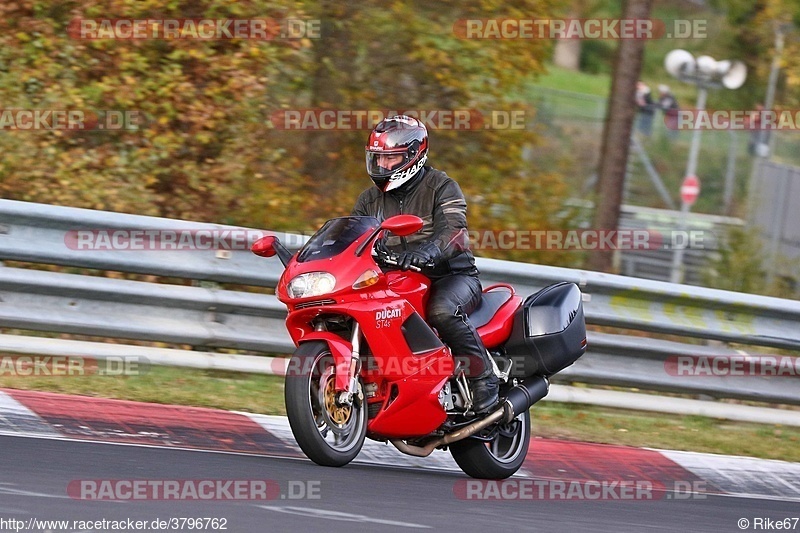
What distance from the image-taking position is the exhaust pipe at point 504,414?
672 cm

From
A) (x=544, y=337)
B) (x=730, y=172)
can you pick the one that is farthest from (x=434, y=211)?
(x=730, y=172)

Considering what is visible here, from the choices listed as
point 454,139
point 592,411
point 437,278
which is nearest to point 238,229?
point 437,278

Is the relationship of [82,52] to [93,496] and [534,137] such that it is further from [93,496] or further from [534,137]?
[93,496]

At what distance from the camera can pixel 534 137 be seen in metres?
13.6

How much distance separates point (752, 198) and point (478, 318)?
55.8 ft

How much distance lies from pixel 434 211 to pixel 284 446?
150 centimetres

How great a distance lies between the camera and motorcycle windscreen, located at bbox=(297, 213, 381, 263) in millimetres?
6219
